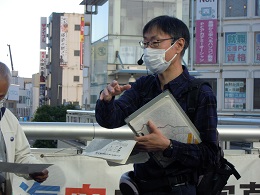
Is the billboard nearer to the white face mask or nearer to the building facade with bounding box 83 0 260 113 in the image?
the building facade with bounding box 83 0 260 113

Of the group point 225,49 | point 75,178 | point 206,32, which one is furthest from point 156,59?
point 225,49

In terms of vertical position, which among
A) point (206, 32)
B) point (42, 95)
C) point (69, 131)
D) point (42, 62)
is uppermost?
point (206, 32)

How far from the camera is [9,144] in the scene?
8.07ft

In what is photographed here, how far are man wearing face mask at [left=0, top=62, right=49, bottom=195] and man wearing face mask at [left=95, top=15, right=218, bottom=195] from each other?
49 cm

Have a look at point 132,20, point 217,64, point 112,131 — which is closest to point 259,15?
point 217,64

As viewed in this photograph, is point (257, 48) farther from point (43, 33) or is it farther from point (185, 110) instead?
point (43, 33)

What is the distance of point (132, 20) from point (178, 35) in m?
26.1

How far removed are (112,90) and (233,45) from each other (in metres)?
31.3

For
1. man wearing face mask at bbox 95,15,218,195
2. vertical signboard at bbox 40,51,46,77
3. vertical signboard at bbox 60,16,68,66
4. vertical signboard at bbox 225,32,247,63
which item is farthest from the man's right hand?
vertical signboard at bbox 40,51,46,77

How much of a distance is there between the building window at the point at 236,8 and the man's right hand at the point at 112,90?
103ft

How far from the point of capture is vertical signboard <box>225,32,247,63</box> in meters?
31.8

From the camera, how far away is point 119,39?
90.2 ft

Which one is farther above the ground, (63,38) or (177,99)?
(63,38)

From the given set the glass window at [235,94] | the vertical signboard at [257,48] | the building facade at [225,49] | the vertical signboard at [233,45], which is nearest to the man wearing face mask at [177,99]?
the building facade at [225,49]
